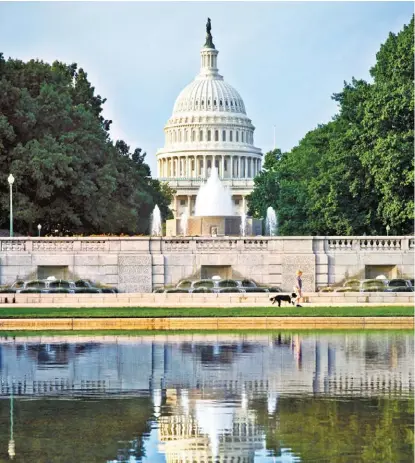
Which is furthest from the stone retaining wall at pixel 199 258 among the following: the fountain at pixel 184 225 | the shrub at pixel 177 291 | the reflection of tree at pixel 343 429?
the reflection of tree at pixel 343 429

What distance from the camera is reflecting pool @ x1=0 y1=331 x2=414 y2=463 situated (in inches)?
579

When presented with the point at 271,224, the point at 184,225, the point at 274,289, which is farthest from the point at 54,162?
the point at 271,224

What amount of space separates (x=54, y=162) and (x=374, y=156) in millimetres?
17510

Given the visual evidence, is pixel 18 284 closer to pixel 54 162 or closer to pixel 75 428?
pixel 54 162

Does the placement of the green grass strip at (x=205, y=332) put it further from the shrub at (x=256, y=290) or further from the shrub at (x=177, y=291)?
the shrub at (x=256, y=290)

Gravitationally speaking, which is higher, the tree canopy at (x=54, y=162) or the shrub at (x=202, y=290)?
the tree canopy at (x=54, y=162)

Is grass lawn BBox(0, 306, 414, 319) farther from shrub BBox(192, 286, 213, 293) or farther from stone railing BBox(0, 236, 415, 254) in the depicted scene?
stone railing BBox(0, 236, 415, 254)

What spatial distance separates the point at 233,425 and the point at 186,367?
683 cm

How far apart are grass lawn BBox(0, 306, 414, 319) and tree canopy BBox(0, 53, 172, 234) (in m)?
27.6

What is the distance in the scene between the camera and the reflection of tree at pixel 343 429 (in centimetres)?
1438

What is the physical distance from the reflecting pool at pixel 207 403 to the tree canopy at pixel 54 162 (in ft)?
133

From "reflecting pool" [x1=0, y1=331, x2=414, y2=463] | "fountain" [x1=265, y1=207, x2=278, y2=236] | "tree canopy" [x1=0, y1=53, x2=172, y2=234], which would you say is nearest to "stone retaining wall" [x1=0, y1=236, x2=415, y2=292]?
"tree canopy" [x1=0, y1=53, x2=172, y2=234]

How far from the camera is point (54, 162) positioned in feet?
222

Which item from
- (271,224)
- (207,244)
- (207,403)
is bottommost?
(207,403)
